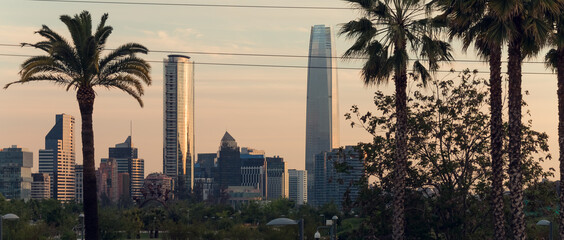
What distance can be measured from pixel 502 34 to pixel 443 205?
52.4 feet

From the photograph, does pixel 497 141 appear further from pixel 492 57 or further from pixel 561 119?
pixel 492 57

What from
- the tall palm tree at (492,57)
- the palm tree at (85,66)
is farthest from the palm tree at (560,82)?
the palm tree at (85,66)

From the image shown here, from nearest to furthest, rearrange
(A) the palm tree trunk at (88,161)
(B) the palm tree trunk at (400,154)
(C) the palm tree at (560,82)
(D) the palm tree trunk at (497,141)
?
(C) the palm tree at (560,82) < (D) the palm tree trunk at (497,141) < (B) the palm tree trunk at (400,154) < (A) the palm tree trunk at (88,161)

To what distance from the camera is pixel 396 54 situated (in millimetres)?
41469

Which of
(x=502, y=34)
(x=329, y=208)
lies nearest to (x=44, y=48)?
(x=502, y=34)

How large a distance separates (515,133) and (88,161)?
22.5m

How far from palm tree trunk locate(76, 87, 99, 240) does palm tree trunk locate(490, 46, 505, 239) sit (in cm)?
2066

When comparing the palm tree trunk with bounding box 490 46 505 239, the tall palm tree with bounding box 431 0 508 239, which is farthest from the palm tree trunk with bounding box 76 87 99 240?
the palm tree trunk with bounding box 490 46 505 239

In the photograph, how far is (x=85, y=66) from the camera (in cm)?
4444

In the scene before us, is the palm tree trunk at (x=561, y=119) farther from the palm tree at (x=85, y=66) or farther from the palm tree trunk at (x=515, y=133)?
the palm tree at (x=85, y=66)

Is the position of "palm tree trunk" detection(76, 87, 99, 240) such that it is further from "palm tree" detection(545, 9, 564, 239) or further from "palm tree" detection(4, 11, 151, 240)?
"palm tree" detection(545, 9, 564, 239)

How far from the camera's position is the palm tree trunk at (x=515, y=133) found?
36.3 m

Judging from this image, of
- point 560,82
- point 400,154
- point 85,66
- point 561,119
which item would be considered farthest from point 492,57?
point 85,66

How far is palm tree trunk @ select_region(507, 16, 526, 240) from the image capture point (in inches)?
1428
